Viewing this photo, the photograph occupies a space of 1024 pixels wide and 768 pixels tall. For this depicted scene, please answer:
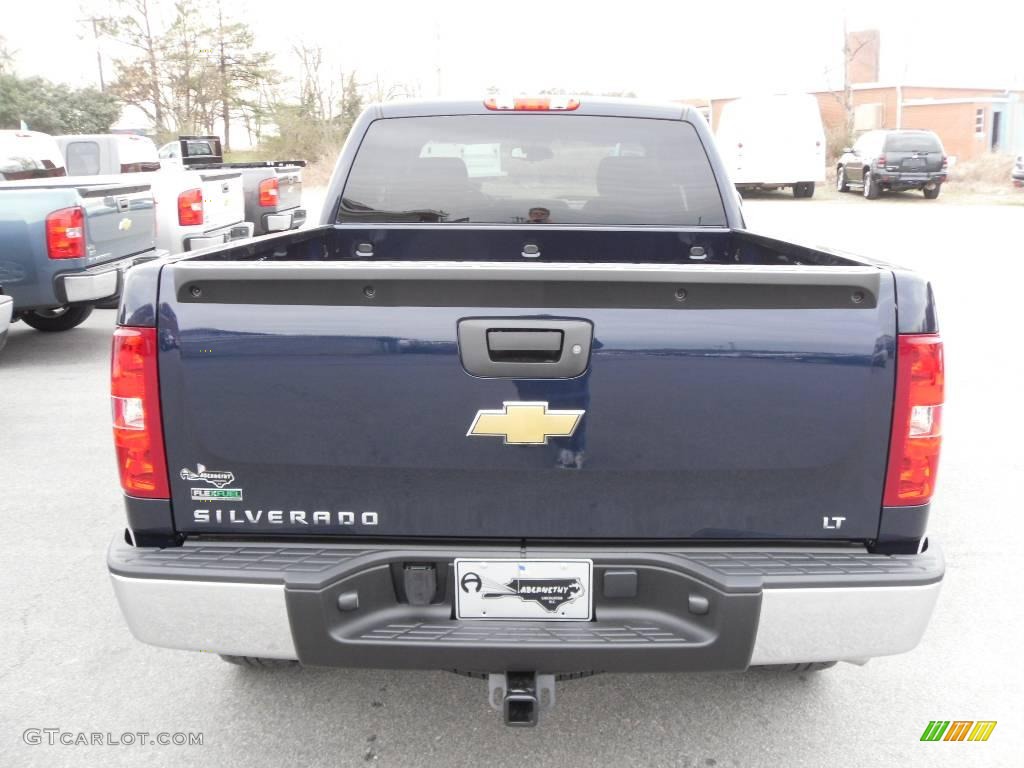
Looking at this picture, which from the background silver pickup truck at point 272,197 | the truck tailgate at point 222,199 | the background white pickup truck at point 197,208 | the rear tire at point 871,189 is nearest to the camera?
the background white pickup truck at point 197,208

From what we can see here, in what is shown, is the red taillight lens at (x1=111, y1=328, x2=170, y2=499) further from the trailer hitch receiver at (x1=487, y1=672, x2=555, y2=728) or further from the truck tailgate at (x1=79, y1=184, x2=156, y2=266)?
the truck tailgate at (x1=79, y1=184, x2=156, y2=266)

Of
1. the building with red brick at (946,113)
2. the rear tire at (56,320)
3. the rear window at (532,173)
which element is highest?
the building with red brick at (946,113)

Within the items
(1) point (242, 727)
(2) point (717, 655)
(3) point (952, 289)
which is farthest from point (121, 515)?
(3) point (952, 289)

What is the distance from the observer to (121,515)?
4.80 m

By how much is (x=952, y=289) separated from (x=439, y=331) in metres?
10.9

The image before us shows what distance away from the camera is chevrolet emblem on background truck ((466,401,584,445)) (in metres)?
2.25

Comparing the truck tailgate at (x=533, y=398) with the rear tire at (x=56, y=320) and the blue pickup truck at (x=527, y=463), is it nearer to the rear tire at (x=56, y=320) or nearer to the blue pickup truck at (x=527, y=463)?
the blue pickup truck at (x=527, y=463)

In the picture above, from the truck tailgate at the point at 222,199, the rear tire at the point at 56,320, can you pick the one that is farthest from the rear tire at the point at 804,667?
the truck tailgate at the point at 222,199

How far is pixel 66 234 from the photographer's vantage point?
7.79 m

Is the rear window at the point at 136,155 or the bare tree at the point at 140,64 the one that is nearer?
the rear window at the point at 136,155

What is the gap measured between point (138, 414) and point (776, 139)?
2625 centimetres

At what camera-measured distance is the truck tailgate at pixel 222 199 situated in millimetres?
10961

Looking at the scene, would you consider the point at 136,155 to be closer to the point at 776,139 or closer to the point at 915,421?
the point at 915,421

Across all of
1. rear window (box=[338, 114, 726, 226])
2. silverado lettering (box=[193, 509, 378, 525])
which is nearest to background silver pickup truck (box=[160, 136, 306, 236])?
rear window (box=[338, 114, 726, 226])
